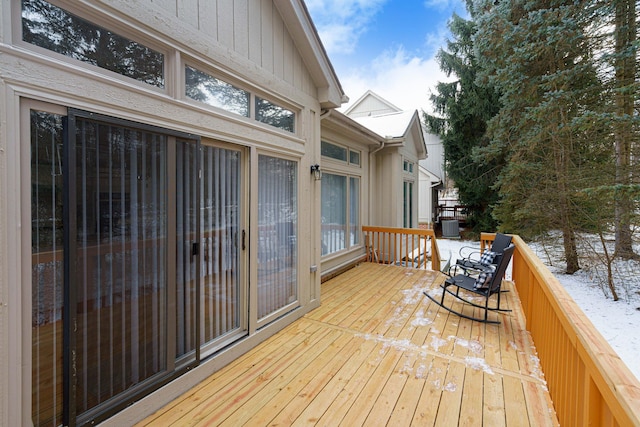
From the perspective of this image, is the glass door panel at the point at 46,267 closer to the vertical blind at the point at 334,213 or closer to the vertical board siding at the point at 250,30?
the vertical board siding at the point at 250,30

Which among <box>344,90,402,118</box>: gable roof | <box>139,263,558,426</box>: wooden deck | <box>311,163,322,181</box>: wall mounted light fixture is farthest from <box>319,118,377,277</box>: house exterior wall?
<box>344,90,402,118</box>: gable roof

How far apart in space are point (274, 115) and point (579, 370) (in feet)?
11.2

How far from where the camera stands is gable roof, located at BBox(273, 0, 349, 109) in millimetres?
3615

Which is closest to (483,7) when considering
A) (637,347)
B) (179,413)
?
(637,347)

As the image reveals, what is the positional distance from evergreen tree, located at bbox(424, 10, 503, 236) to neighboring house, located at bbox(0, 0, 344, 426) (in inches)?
488

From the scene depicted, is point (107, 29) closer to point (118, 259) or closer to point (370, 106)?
point (118, 259)

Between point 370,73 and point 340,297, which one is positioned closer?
point 340,297

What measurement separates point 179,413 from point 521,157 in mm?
9738

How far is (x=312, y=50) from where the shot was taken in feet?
12.9

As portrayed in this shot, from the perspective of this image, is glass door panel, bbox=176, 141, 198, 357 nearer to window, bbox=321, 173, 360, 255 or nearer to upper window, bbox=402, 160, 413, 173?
window, bbox=321, 173, 360, 255

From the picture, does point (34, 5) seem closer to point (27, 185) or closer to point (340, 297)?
point (27, 185)

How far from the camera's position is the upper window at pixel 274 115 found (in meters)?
3.39

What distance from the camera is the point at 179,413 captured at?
7.60 ft

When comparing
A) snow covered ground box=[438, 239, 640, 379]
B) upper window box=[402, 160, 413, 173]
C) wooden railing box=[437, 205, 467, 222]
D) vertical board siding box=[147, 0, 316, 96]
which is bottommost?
snow covered ground box=[438, 239, 640, 379]
